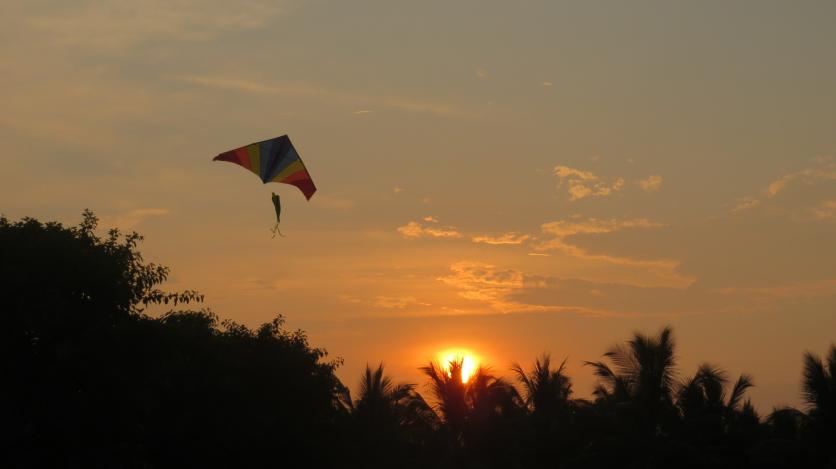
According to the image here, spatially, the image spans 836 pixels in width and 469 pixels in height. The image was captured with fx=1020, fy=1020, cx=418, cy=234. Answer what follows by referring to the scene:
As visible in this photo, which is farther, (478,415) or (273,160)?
(478,415)

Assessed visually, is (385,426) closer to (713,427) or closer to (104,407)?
(713,427)

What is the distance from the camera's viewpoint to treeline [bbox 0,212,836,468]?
22.2 meters

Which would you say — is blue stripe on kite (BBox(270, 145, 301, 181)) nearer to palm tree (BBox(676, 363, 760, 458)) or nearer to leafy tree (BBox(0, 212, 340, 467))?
leafy tree (BBox(0, 212, 340, 467))

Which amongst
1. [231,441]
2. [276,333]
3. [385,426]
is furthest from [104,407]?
[385,426]

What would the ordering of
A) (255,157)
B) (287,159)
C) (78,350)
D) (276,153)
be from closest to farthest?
1. (78,350)
2. (276,153)
3. (255,157)
4. (287,159)

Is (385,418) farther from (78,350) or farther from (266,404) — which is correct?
(78,350)

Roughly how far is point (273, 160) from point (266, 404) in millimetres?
8918

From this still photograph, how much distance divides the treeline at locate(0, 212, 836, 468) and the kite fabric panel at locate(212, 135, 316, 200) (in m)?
3.95

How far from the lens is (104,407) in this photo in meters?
22.8

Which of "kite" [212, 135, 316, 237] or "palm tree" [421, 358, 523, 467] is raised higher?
"kite" [212, 135, 316, 237]

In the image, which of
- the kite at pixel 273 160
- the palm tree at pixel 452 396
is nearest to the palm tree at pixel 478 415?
the palm tree at pixel 452 396

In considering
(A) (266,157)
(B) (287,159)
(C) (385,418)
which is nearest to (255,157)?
(A) (266,157)

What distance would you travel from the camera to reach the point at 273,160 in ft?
93.5

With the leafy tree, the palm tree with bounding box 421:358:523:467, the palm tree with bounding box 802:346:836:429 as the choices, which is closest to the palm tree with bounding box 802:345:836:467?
the palm tree with bounding box 802:346:836:429
